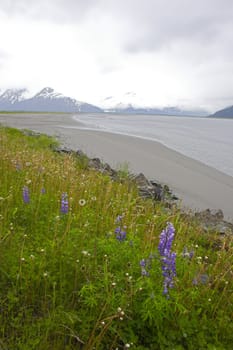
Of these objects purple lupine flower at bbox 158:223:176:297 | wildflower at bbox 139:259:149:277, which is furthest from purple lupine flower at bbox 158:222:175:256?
wildflower at bbox 139:259:149:277

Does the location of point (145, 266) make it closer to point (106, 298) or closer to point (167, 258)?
point (167, 258)

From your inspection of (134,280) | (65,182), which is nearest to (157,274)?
(134,280)

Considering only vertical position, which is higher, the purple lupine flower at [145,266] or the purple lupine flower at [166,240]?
the purple lupine flower at [166,240]

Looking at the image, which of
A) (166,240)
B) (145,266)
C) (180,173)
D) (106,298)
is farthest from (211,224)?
(180,173)

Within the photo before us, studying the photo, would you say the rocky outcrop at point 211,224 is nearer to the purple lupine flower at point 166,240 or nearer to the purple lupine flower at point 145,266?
the purple lupine flower at point 145,266

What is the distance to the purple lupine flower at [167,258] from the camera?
115 inches

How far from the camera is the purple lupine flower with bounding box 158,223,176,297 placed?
2918 mm

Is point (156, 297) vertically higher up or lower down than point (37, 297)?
higher up

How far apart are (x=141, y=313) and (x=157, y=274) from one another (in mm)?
410

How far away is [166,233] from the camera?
9.72 feet

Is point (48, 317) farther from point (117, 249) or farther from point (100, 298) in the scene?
point (117, 249)

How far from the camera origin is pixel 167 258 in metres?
2.94

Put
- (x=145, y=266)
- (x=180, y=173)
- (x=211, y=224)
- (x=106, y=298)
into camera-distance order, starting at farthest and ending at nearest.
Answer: (x=180, y=173) < (x=211, y=224) < (x=145, y=266) < (x=106, y=298)

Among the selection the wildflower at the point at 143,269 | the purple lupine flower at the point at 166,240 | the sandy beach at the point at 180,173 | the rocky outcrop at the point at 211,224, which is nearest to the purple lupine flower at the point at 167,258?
the purple lupine flower at the point at 166,240
